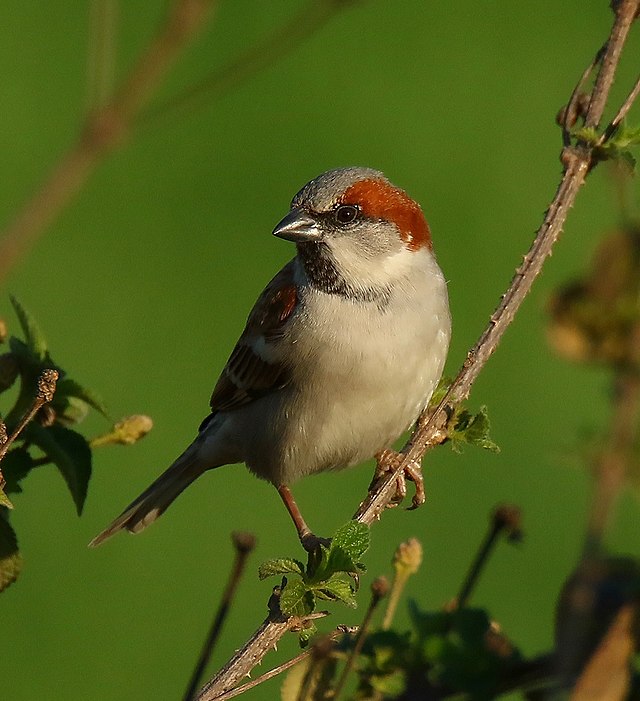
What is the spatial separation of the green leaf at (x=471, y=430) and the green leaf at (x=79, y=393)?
0.64 meters

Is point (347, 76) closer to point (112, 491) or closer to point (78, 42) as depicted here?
point (78, 42)

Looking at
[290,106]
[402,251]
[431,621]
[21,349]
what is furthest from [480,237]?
[431,621]

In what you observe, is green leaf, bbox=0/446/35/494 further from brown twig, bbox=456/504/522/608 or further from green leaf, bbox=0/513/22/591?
brown twig, bbox=456/504/522/608

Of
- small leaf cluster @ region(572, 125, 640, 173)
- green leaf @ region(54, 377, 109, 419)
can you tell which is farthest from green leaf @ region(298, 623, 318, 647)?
small leaf cluster @ region(572, 125, 640, 173)

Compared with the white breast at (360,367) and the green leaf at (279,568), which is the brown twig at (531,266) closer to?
the green leaf at (279,568)

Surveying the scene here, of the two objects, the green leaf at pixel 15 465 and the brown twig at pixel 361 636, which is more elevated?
the brown twig at pixel 361 636

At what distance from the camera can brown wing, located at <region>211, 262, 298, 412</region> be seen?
11.4 ft

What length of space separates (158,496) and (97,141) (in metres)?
3.15

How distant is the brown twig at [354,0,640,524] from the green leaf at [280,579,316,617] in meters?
0.30

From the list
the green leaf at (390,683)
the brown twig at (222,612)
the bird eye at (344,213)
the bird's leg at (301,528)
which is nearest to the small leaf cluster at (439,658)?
the green leaf at (390,683)

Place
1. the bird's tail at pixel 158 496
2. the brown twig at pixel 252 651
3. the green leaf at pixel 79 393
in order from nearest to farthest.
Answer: the brown twig at pixel 252 651 → the green leaf at pixel 79 393 → the bird's tail at pixel 158 496

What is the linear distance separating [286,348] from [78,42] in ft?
16.2

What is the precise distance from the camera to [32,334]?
190 centimetres

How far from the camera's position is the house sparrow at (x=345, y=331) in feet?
10.8
